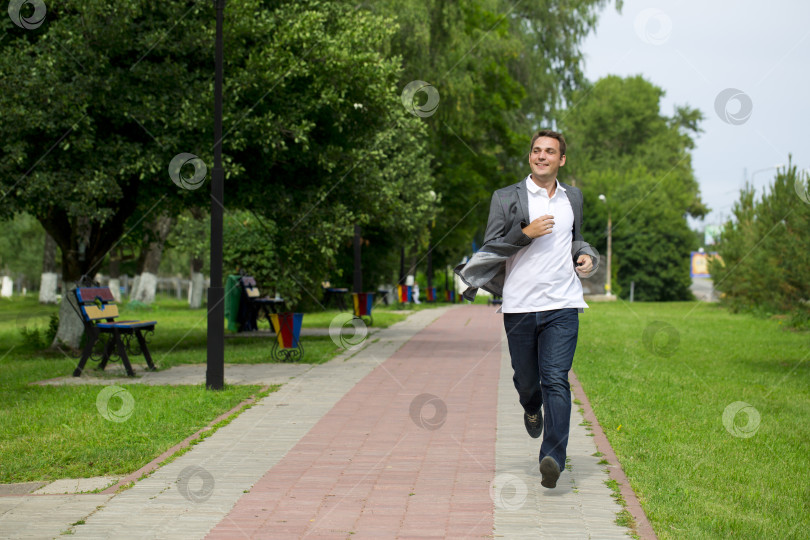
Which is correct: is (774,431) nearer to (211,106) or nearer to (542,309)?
(542,309)

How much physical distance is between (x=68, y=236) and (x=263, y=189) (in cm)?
358

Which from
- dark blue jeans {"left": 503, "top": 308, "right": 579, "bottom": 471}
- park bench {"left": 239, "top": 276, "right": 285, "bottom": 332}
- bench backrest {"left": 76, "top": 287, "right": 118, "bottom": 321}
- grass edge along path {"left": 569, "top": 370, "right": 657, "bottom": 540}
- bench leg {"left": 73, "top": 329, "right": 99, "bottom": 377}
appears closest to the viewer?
grass edge along path {"left": 569, "top": 370, "right": 657, "bottom": 540}

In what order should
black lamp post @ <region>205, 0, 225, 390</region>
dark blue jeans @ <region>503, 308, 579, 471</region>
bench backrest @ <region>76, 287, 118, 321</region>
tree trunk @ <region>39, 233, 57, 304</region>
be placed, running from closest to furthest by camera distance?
dark blue jeans @ <region>503, 308, 579, 471</region> < black lamp post @ <region>205, 0, 225, 390</region> < bench backrest @ <region>76, 287, 118, 321</region> < tree trunk @ <region>39, 233, 57, 304</region>

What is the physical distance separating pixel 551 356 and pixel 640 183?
67.5 metres

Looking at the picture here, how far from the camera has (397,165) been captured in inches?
971

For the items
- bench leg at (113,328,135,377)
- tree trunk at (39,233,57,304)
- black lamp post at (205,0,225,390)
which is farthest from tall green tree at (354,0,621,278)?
bench leg at (113,328,135,377)

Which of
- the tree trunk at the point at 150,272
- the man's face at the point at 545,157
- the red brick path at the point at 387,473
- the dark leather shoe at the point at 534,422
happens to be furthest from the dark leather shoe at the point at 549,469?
the tree trunk at the point at 150,272

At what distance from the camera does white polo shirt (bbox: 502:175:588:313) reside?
6031mm

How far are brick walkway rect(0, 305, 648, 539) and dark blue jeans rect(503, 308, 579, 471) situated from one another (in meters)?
0.35

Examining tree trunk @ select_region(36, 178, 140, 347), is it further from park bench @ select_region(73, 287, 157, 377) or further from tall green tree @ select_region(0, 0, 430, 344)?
park bench @ select_region(73, 287, 157, 377)

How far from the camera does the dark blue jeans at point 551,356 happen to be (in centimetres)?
594

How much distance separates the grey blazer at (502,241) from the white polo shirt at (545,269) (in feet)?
0.18

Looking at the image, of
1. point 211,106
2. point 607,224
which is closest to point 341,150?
point 211,106

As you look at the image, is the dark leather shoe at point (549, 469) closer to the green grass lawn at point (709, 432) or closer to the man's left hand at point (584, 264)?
the green grass lawn at point (709, 432)
